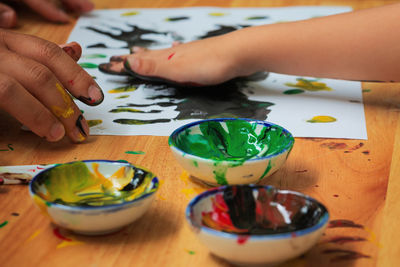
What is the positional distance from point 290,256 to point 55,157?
37 centimetres

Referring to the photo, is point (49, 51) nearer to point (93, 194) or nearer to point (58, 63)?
point (58, 63)

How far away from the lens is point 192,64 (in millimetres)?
910

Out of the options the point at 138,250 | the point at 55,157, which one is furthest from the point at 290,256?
the point at 55,157

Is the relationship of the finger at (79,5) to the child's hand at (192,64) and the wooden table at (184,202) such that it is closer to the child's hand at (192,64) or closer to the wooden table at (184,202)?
the child's hand at (192,64)

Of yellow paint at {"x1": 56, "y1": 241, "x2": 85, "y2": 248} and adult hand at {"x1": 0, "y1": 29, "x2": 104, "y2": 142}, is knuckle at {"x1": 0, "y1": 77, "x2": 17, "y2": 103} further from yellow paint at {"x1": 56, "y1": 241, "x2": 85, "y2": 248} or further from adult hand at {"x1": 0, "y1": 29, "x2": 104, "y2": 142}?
yellow paint at {"x1": 56, "y1": 241, "x2": 85, "y2": 248}

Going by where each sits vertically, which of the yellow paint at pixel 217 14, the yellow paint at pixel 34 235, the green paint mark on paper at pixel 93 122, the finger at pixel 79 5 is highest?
the finger at pixel 79 5

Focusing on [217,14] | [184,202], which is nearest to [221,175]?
[184,202]

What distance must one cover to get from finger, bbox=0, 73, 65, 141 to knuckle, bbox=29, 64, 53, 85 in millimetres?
24

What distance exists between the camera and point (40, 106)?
2.21 ft

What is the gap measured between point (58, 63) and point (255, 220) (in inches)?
15.3

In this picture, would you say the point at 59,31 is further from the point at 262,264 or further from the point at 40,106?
the point at 262,264

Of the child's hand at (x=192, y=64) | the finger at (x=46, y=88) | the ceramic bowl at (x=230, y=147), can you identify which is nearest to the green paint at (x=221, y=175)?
the ceramic bowl at (x=230, y=147)

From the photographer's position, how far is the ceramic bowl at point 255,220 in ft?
1.36

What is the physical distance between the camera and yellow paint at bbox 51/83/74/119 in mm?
697
